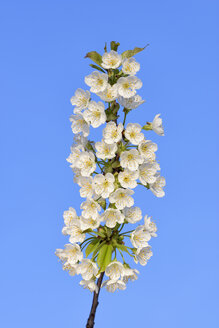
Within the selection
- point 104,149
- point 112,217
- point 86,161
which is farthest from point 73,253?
point 104,149

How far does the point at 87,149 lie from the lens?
17.3 feet

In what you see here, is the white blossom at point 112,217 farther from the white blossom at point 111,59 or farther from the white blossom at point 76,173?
the white blossom at point 111,59

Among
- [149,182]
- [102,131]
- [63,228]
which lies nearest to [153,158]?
[149,182]

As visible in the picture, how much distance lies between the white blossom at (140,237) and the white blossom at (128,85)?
4.59ft

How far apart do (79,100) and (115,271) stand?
6.08 feet

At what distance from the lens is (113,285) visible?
16.3 feet

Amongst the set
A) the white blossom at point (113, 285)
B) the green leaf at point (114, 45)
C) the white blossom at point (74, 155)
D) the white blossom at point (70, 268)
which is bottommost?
the white blossom at point (113, 285)

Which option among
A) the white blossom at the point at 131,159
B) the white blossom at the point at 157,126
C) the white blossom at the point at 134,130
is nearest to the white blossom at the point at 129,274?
the white blossom at the point at 131,159

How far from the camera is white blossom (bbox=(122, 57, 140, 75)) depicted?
5012 millimetres

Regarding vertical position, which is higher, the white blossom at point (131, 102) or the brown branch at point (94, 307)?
the white blossom at point (131, 102)

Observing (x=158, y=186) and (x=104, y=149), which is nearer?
(x=104, y=149)

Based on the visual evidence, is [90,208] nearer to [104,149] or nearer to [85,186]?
[85,186]

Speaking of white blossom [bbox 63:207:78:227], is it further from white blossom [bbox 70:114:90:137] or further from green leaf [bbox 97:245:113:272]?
white blossom [bbox 70:114:90:137]

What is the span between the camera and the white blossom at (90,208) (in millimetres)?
4896
